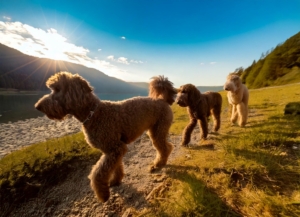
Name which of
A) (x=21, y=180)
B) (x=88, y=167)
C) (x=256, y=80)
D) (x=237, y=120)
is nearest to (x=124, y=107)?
(x=88, y=167)

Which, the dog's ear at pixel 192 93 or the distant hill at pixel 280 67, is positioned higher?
the distant hill at pixel 280 67

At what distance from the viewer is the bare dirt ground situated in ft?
A: 10.8

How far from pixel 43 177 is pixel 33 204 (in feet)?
2.67

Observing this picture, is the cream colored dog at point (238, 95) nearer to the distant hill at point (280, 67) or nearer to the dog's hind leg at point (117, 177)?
the dog's hind leg at point (117, 177)

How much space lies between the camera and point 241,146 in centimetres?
421

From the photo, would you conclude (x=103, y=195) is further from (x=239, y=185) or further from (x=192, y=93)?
(x=192, y=93)

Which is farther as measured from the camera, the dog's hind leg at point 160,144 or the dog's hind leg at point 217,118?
the dog's hind leg at point 217,118

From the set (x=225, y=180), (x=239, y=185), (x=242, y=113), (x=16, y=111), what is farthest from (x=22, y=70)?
(x=239, y=185)

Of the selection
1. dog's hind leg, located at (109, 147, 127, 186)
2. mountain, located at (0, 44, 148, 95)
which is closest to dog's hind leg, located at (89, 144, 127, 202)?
dog's hind leg, located at (109, 147, 127, 186)

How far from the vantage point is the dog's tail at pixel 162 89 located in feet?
16.2

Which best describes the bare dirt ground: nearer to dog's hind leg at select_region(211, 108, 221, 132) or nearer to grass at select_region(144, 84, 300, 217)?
grass at select_region(144, 84, 300, 217)

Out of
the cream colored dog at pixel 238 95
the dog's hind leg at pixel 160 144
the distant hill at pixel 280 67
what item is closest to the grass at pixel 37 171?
the dog's hind leg at pixel 160 144

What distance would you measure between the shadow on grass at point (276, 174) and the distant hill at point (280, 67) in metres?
44.1

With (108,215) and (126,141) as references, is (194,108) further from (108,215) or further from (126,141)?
(108,215)
